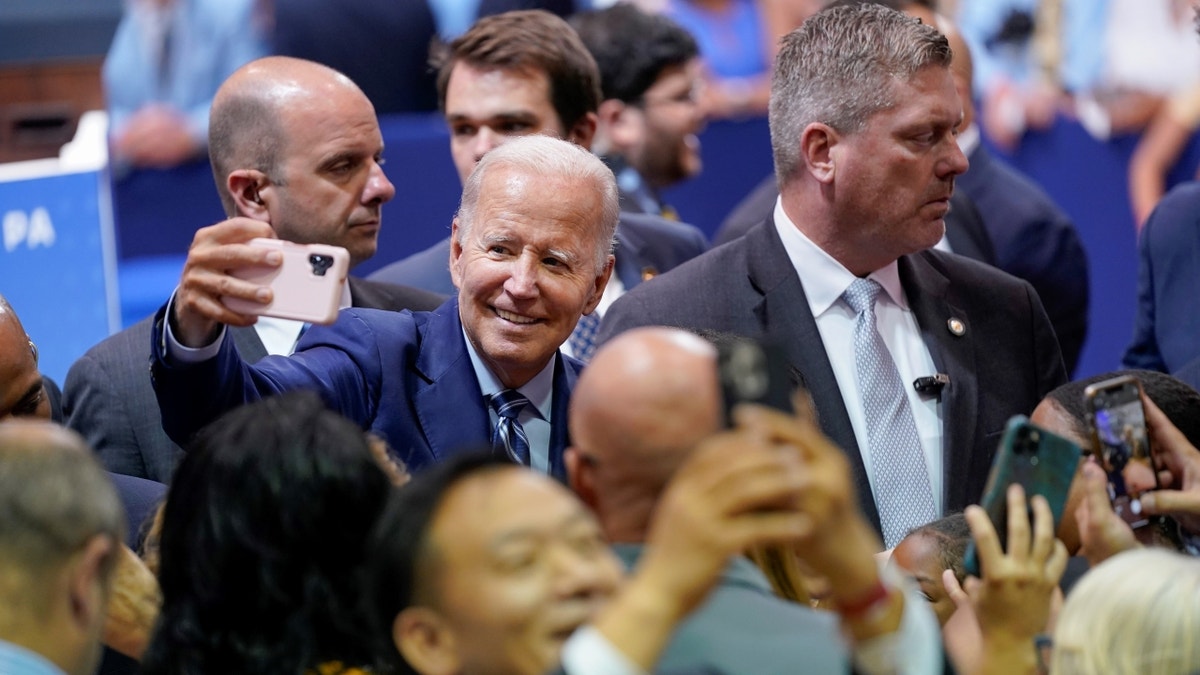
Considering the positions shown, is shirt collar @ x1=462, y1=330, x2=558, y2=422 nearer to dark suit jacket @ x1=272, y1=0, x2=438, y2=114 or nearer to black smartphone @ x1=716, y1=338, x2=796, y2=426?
black smartphone @ x1=716, y1=338, x2=796, y2=426

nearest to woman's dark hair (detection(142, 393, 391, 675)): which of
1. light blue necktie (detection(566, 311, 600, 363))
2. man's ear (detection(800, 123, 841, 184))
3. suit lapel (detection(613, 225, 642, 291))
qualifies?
man's ear (detection(800, 123, 841, 184))

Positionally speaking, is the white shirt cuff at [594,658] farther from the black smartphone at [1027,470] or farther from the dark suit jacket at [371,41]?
the dark suit jacket at [371,41]

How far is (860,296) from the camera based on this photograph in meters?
3.89

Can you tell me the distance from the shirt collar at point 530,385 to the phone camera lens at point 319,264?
663 mm

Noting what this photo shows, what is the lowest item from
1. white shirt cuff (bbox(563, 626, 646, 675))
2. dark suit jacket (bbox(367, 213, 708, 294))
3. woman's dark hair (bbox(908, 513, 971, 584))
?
woman's dark hair (bbox(908, 513, 971, 584))

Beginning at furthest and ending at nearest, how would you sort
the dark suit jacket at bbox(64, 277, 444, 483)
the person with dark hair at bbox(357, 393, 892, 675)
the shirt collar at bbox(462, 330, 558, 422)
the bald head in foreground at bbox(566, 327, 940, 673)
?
the dark suit jacket at bbox(64, 277, 444, 483) → the shirt collar at bbox(462, 330, 558, 422) → the bald head in foreground at bbox(566, 327, 940, 673) → the person with dark hair at bbox(357, 393, 892, 675)

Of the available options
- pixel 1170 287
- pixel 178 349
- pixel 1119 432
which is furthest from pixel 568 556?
pixel 1170 287

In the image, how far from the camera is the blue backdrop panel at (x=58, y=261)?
14.6ft

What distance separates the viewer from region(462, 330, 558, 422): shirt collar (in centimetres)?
338

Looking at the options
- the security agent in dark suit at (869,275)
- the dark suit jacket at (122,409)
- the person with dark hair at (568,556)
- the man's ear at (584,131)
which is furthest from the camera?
the man's ear at (584,131)

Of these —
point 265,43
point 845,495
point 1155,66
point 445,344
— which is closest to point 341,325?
point 445,344

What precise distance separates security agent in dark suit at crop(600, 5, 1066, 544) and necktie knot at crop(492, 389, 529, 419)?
536 millimetres

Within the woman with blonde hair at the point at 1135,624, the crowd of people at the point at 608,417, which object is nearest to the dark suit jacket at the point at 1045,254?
the crowd of people at the point at 608,417

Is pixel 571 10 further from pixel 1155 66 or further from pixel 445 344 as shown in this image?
pixel 445 344
